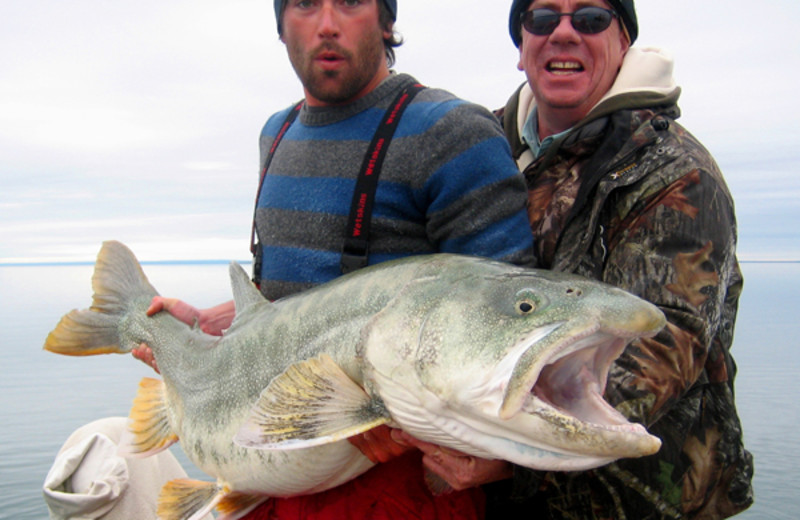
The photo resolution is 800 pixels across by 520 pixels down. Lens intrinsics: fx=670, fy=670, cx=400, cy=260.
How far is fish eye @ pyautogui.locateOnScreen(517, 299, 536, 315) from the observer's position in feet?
5.89

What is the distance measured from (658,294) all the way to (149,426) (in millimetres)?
2501

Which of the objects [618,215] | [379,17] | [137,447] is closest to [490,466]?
[618,215]

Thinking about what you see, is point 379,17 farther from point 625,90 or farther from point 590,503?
point 590,503

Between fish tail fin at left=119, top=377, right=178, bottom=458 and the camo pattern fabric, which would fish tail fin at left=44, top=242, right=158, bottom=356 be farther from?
the camo pattern fabric

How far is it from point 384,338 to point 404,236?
2.97ft

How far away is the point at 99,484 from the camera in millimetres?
3947

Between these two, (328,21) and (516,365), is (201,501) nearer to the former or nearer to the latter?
(516,365)

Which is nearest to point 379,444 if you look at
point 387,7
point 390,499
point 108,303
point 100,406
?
point 390,499

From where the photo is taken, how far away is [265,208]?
10.9ft

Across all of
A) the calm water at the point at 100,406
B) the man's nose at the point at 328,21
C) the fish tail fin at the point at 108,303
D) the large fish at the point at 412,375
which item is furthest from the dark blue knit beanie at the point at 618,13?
the calm water at the point at 100,406

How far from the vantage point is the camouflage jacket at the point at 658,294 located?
2502mm

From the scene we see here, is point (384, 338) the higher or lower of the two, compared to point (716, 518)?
higher

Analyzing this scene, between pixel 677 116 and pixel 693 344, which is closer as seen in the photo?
pixel 693 344

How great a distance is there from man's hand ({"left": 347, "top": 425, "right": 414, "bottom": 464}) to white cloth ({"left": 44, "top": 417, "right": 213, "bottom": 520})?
2.10m
